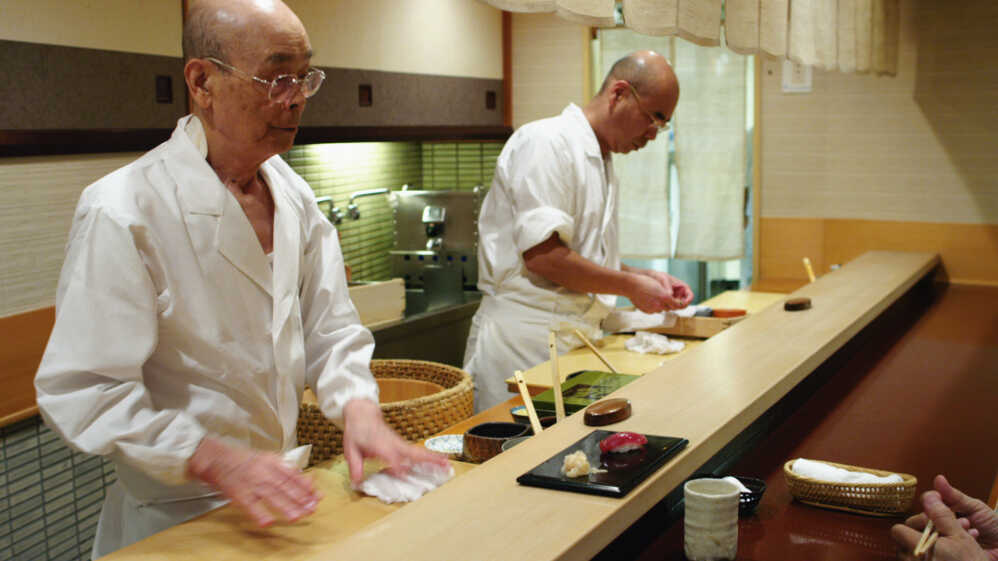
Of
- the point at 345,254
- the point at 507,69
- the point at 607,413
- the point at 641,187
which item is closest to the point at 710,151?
the point at 641,187

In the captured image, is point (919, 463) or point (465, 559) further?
point (919, 463)

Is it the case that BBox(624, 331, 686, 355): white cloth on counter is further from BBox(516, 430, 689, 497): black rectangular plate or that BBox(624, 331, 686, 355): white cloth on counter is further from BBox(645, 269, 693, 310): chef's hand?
BBox(516, 430, 689, 497): black rectangular plate

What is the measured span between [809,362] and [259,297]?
1298mm

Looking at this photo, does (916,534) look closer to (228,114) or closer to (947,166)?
(228,114)

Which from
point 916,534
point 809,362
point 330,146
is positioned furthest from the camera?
point 330,146

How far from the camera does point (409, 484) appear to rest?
174 centimetres

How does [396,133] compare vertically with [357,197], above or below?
above

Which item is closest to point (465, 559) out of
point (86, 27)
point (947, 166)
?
point (86, 27)

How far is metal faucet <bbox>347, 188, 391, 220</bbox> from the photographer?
439cm

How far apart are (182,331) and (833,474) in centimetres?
121

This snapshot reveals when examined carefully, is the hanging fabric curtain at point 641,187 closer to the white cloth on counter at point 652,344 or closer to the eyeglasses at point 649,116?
the eyeglasses at point 649,116

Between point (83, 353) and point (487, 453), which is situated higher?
point (83, 353)

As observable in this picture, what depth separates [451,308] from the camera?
450 cm

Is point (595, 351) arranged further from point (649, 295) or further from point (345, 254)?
point (345, 254)
